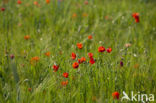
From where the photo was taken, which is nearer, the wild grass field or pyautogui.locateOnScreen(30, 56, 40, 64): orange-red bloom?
the wild grass field

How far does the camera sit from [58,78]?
165 centimetres

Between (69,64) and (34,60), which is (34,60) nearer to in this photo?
(34,60)

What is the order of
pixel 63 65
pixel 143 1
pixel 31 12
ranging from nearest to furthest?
pixel 63 65 < pixel 31 12 < pixel 143 1

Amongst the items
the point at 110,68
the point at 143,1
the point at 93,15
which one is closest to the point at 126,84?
the point at 110,68

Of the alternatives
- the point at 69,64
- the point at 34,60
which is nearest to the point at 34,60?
the point at 34,60

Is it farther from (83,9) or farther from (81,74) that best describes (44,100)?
(83,9)

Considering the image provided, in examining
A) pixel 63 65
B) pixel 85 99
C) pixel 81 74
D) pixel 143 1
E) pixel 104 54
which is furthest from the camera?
pixel 143 1

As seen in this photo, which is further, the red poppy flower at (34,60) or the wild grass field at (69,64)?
the red poppy flower at (34,60)

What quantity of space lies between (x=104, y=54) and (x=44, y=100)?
0.73m

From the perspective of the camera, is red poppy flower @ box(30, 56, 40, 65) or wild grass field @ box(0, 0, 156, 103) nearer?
wild grass field @ box(0, 0, 156, 103)

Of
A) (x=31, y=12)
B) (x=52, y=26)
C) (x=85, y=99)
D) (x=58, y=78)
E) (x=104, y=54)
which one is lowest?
(x=85, y=99)

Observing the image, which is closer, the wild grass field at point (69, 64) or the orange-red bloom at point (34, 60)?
the wild grass field at point (69, 64)

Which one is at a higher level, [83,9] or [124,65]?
[83,9]

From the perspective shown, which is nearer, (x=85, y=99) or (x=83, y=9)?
(x=85, y=99)
